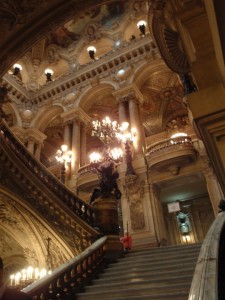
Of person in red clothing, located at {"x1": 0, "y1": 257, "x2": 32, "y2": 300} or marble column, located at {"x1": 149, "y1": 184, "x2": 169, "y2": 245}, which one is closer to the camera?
person in red clothing, located at {"x1": 0, "y1": 257, "x2": 32, "y2": 300}

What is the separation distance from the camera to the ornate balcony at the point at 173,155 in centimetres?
1205

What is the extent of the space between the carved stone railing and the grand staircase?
13195mm

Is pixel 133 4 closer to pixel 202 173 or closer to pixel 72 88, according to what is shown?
pixel 72 88

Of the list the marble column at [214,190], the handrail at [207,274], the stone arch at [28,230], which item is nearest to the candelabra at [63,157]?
the stone arch at [28,230]

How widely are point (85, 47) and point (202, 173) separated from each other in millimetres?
13717

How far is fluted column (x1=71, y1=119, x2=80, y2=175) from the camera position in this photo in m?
15.6

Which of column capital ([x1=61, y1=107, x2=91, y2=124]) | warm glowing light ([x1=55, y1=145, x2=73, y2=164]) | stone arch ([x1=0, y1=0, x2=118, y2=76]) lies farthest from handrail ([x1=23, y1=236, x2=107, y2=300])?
column capital ([x1=61, y1=107, x2=91, y2=124])

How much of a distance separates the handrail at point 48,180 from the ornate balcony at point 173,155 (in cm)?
541

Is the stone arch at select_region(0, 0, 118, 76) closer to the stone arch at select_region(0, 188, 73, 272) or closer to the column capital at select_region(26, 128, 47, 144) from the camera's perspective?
the stone arch at select_region(0, 188, 73, 272)

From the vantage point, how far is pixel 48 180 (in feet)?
26.3

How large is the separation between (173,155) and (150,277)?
26.0 ft

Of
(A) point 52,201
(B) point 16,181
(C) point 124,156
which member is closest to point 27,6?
(B) point 16,181

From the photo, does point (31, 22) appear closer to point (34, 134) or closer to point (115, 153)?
point (115, 153)

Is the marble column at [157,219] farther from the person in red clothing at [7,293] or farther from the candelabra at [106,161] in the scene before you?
the person in red clothing at [7,293]
